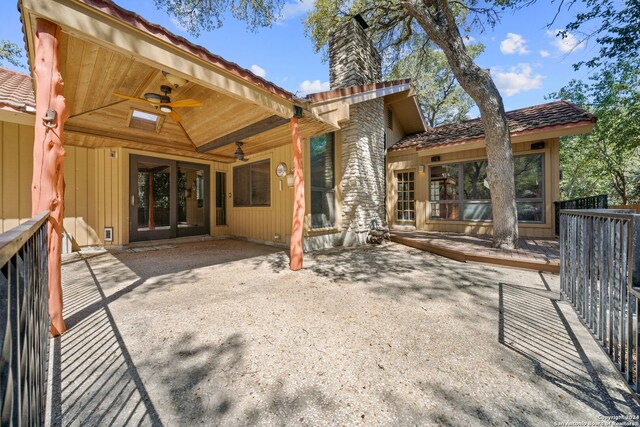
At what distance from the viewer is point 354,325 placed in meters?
2.36

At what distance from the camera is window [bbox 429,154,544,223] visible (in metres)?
6.71

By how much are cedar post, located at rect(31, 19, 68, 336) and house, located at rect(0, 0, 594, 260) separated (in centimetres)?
9

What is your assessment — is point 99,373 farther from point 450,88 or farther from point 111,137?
point 450,88

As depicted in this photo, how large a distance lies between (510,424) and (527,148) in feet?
25.2

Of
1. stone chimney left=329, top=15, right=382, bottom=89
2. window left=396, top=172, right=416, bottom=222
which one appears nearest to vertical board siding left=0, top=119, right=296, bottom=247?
stone chimney left=329, top=15, right=382, bottom=89

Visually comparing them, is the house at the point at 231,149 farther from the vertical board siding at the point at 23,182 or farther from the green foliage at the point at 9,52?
the green foliage at the point at 9,52

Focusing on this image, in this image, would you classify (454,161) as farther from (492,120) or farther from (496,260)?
(496,260)

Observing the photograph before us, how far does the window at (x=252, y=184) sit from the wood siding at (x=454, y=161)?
15.6 feet

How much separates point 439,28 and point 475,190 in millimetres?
4529

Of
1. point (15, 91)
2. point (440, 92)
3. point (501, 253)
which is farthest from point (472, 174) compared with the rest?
point (440, 92)

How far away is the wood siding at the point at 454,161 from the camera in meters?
6.42

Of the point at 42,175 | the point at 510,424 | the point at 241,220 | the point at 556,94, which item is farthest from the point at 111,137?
the point at 556,94

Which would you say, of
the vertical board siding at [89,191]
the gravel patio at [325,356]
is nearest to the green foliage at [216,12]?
the vertical board siding at [89,191]

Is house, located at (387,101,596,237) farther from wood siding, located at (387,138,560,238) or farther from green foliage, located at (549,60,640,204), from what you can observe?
green foliage, located at (549,60,640,204)
